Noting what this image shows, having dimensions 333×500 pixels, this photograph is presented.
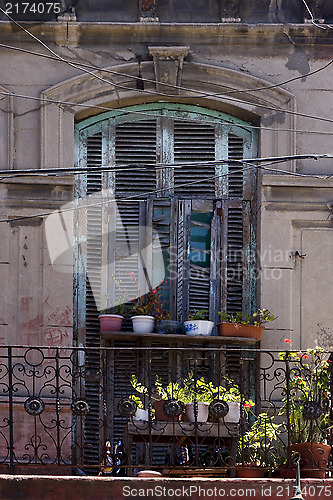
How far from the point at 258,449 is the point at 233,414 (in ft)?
1.22

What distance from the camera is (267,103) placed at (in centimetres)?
1137

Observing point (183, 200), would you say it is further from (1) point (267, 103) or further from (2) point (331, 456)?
(2) point (331, 456)

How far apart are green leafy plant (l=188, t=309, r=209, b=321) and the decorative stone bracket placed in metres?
2.32

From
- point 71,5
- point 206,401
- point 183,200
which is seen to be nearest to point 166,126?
point 183,200

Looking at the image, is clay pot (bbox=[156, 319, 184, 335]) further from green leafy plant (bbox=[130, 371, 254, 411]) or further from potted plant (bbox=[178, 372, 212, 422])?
potted plant (bbox=[178, 372, 212, 422])

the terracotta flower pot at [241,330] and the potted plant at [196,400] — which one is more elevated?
the terracotta flower pot at [241,330]

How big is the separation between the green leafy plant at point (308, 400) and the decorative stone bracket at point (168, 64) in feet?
10.4

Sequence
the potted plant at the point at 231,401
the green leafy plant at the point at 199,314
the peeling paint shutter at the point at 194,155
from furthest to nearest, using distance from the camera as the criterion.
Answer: the peeling paint shutter at the point at 194,155
the green leafy plant at the point at 199,314
the potted plant at the point at 231,401

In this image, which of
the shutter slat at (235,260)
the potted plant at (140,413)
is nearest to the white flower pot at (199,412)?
the potted plant at (140,413)

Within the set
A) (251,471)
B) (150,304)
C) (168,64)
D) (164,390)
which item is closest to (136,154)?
(168,64)

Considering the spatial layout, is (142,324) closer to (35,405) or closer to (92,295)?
(92,295)

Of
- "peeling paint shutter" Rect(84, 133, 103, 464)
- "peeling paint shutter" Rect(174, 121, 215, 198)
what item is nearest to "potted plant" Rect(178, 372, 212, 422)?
"peeling paint shutter" Rect(84, 133, 103, 464)

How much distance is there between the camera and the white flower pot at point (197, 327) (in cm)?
1074

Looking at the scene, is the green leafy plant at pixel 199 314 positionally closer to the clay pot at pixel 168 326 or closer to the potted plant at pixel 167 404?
the clay pot at pixel 168 326
